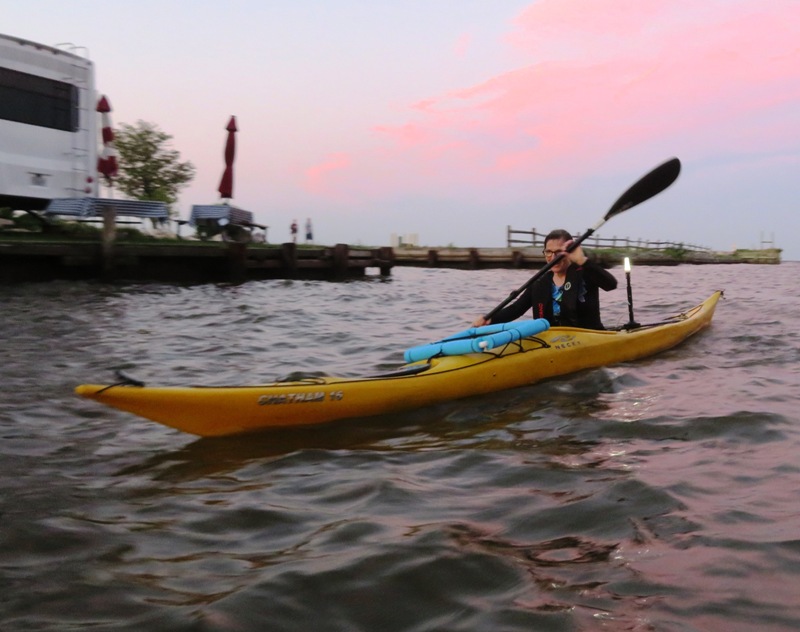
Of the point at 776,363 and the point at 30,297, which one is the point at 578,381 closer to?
the point at 776,363

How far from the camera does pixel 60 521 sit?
2.87 m

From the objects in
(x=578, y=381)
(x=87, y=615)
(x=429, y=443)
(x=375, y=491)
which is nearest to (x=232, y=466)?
(x=375, y=491)

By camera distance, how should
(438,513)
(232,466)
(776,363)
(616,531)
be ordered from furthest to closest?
(776,363), (232,466), (438,513), (616,531)

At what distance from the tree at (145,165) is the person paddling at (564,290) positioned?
67.9 feet

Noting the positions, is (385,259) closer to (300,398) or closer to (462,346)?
(462,346)

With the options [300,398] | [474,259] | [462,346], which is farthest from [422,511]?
[474,259]

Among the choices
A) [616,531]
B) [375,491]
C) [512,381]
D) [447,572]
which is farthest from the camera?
[512,381]

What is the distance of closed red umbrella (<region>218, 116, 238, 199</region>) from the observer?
595 inches

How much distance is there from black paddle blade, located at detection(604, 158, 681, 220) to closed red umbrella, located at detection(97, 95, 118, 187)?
10.4 metres

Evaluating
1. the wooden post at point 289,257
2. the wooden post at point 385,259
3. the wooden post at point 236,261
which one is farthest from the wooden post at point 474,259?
the wooden post at point 236,261

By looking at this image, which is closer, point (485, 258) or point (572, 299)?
point (572, 299)

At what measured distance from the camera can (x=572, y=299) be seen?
6.15 m

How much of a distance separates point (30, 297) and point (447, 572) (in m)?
9.62

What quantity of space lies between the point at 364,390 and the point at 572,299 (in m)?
2.57
